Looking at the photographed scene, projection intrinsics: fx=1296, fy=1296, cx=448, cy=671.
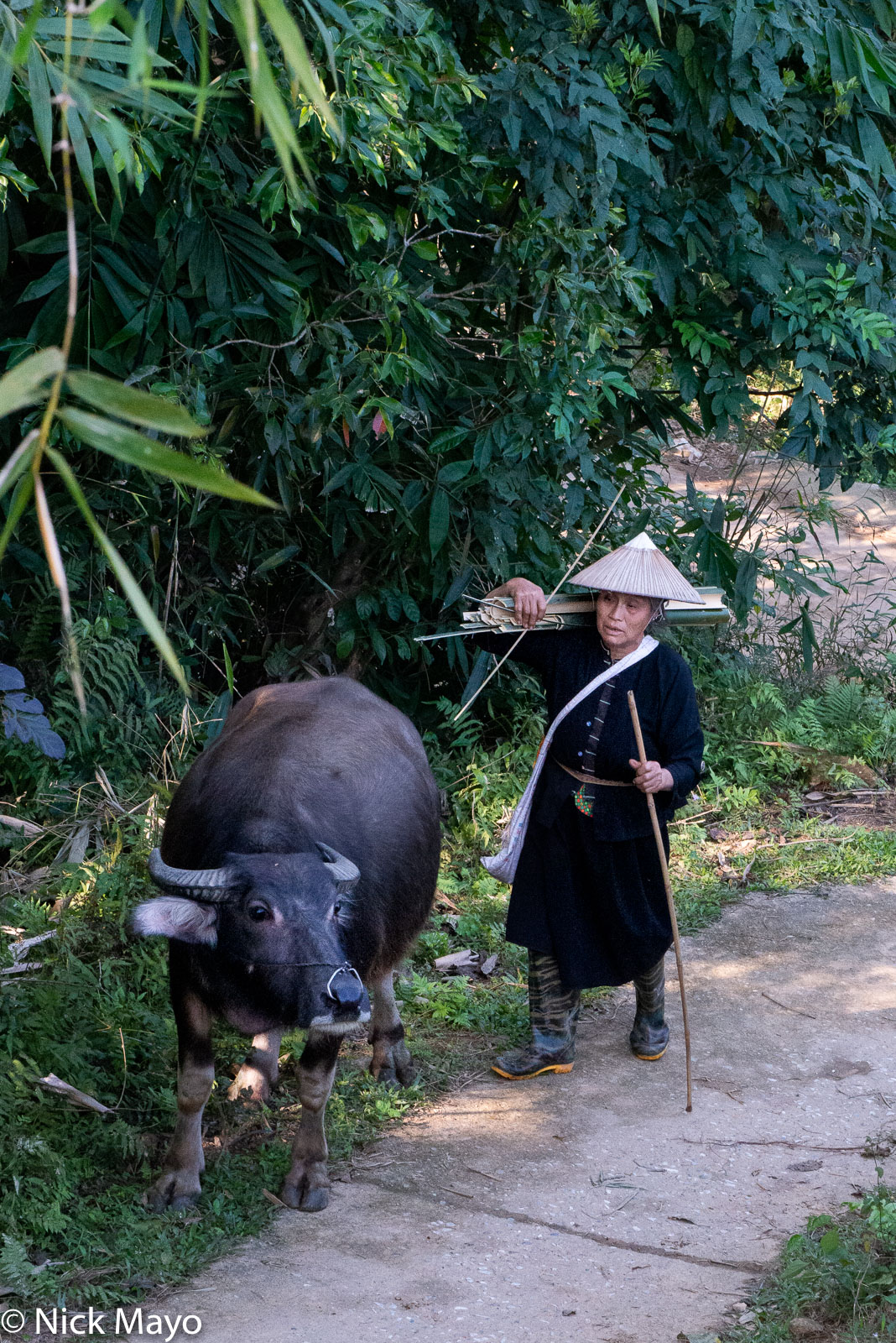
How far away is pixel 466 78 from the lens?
4.06 meters

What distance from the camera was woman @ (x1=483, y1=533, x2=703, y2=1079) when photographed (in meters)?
4.06

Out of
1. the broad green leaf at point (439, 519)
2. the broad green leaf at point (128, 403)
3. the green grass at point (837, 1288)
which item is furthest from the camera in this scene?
the broad green leaf at point (439, 519)

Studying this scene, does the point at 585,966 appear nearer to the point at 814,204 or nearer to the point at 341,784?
the point at 341,784

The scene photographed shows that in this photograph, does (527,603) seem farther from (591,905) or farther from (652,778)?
(591,905)

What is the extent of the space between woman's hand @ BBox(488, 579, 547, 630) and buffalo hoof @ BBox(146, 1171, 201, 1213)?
186 cm

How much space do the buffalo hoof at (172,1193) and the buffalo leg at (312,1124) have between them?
0.78 feet

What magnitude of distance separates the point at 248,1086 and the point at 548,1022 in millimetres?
1009

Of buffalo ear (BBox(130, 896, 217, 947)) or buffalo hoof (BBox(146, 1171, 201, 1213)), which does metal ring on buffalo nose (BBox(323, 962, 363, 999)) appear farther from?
buffalo hoof (BBox(146, 1171, 201, 1213))

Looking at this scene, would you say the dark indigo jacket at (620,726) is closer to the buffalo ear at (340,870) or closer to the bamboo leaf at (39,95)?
the buffalo ear at (340,870)

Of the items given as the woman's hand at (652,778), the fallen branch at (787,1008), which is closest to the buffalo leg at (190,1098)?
the woman's hand at (652,778)

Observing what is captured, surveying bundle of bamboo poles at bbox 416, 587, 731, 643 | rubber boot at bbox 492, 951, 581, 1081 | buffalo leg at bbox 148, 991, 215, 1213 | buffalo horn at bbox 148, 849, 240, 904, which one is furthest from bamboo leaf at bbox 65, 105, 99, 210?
rubber boot at bbox 492, 951, 581, 1081

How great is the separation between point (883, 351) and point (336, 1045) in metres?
3.85

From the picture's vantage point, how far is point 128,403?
1.12 metres

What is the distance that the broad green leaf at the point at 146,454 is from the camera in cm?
111
